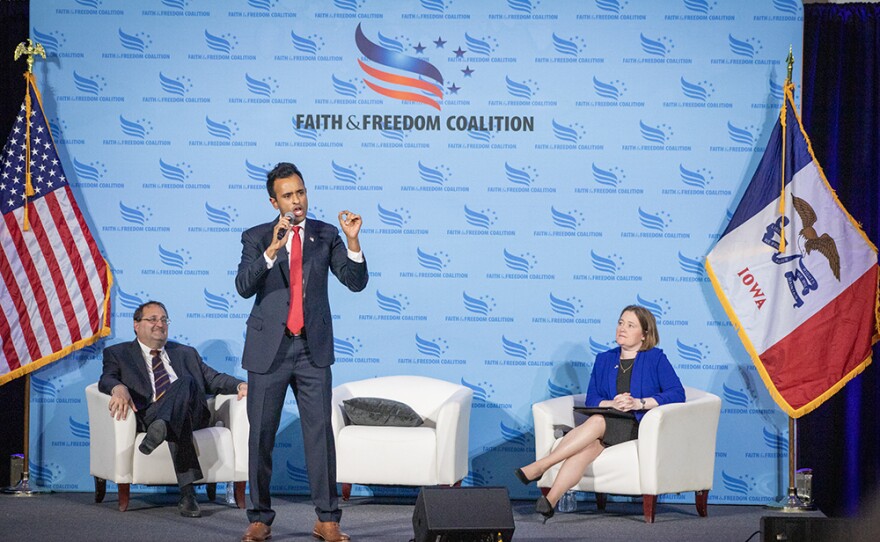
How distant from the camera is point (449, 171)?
22.1ft

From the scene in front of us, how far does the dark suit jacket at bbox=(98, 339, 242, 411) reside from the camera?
6.04 meters

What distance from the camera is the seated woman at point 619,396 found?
572cm

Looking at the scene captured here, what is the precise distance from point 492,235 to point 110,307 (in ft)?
7.83

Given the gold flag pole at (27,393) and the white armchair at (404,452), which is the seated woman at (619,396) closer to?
the white armchair at (404,452)

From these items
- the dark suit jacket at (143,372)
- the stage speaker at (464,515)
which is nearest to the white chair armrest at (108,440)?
the dark suit jacket at (143,372)

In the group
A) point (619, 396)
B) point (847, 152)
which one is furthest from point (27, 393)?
point (847, 152)

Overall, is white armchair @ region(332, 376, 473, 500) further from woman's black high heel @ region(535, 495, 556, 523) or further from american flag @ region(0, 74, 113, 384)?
american flag @ region(0, 74, 113, 384)

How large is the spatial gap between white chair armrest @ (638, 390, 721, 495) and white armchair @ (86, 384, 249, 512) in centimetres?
216

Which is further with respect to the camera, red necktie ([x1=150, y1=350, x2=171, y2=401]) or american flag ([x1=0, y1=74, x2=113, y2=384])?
american flag ([x1=0, y1=74, x2=113, y2=384])

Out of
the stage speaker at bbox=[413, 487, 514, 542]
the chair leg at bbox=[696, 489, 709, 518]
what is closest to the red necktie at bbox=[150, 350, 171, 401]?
the stage speaker at bbox=[413, 487, 514, 542]

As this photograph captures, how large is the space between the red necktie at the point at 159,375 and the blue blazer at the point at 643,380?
2334 mm

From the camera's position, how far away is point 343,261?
4.77 metres

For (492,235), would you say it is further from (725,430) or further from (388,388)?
(725,430)

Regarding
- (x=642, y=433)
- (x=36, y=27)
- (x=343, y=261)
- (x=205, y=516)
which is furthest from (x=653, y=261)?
(x=36, y=27)
